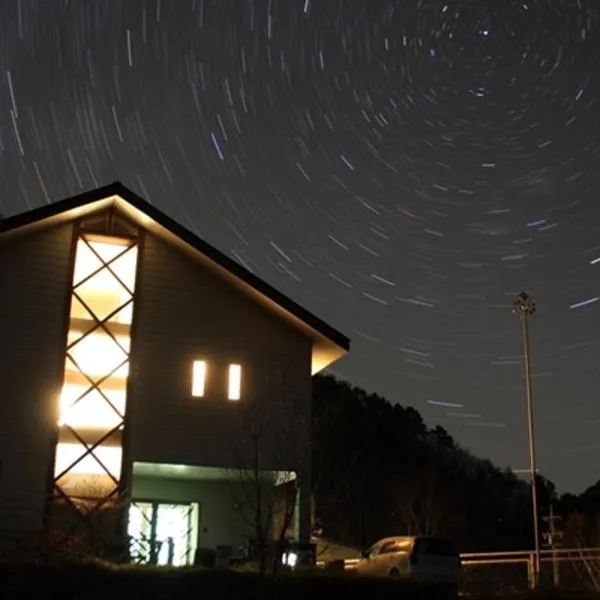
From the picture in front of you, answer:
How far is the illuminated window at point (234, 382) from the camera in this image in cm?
2289

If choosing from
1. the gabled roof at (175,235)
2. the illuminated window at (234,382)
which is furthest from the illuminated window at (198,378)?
the gabled roof at (175,235)

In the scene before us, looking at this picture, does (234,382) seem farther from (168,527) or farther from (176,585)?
(176,585)

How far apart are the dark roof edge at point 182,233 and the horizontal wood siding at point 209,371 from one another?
59cm

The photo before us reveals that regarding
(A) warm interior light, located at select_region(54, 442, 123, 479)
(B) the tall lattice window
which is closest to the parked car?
(A) warm interior light, located at select_region(54, 442, 123, 479)

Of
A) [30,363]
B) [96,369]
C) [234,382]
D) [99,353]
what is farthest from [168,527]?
[30,363]

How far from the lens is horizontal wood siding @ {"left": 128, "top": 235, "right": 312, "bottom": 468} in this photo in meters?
22.0

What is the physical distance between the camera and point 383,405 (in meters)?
53.6

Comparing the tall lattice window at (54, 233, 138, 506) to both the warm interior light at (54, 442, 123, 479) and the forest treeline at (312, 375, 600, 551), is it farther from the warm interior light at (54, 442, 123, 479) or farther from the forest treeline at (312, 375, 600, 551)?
the forest treeline at (312, 375, 600, 551)

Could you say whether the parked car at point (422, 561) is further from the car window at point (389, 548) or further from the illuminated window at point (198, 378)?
the illuminated window at point (198, 378)

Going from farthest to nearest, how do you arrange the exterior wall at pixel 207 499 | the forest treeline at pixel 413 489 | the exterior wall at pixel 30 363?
the forest treeline at pixel 413 489 < the exterior wall at pixel 207 499 < the exterior wall at pixel 30 363

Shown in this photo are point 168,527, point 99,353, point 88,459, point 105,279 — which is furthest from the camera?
point 168,527

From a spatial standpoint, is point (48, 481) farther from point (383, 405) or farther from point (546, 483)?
point (546, 483)

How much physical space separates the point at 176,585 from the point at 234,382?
8760mm

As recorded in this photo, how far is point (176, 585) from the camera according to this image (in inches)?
575
